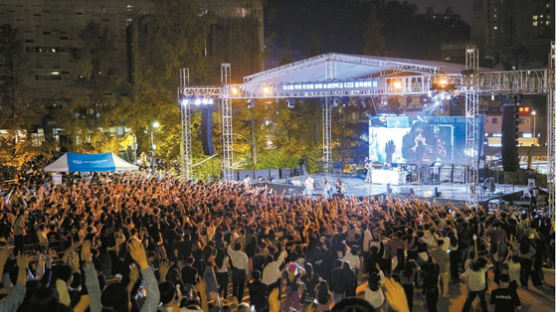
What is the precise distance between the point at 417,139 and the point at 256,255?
1879 centimetres

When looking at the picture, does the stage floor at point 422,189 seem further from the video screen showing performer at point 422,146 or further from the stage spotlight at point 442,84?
the stage spotlight at point 442,84

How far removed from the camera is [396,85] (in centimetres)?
1945

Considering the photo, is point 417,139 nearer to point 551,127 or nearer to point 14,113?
point 551,127

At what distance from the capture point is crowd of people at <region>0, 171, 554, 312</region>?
6.36m

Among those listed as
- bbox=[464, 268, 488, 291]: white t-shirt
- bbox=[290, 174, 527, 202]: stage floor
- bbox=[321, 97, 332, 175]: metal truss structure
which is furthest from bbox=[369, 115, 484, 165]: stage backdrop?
bbox=[464, 268, 488, 291]: white t-shirt

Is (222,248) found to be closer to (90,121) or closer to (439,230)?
(439,230)

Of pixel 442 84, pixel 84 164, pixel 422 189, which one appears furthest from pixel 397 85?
pixel 84 164

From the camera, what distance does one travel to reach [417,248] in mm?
9336

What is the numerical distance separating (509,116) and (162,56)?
17.8 metres

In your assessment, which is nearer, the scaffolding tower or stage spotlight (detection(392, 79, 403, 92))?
the scaffolding tower

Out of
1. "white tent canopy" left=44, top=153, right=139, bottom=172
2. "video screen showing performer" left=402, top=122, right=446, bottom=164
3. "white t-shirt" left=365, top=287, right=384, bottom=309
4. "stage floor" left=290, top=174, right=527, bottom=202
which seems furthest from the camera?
"video screen showing performer" left=402, top=122, right=446, bottom=164

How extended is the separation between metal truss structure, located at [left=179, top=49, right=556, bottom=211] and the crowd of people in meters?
4.94

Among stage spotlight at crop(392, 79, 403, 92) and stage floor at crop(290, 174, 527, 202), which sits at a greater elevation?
stage spotlight at crop(392, 79, 403, 92)

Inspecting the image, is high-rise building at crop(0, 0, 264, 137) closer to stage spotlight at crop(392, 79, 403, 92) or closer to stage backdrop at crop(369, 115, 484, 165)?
stage backdrop at crop(369, 115, 484, 165)
